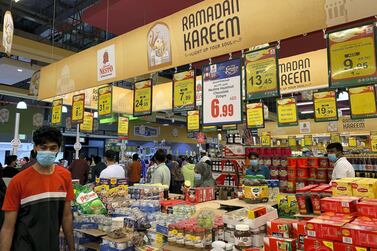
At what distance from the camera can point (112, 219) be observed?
10.4 ft

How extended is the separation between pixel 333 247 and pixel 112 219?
2.17 m

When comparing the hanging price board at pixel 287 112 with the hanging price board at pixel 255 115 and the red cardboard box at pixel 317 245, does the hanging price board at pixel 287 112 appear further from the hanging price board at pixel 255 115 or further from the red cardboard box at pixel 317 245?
the red cardboard box at pixel 317 245

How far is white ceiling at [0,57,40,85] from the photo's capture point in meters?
9.63

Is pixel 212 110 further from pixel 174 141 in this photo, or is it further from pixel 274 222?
pixel 174 141

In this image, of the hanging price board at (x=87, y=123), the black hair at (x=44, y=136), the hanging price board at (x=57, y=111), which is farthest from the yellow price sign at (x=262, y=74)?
the hanging price board at (x=87, y=123)

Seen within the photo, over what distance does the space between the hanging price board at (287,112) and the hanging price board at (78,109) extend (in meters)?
5.13

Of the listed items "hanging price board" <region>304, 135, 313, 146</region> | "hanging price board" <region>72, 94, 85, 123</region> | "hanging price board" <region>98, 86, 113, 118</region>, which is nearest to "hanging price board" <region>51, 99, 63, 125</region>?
"hanging price board" <region>72, 94, 85, 123</region>

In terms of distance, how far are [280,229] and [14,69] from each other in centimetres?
1081

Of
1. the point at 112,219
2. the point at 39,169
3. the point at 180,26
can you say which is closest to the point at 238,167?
the point at 180,26

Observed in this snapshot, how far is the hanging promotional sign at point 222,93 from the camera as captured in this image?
386 centimetres

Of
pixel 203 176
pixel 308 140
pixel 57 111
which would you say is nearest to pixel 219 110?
pixel 203 176

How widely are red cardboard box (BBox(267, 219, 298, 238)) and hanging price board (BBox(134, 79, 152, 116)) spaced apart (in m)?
3.74

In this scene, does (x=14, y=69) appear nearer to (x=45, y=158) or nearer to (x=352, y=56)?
(x=45, y=158)

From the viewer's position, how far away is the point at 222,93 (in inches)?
157
